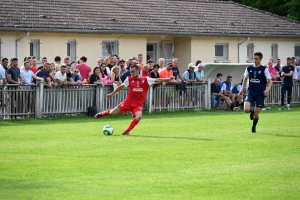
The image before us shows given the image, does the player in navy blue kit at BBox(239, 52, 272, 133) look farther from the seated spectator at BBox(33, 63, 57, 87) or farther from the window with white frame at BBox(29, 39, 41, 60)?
the window with white frame at BBox(29, 39, 41, 60)

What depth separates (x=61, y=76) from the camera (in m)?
28.0

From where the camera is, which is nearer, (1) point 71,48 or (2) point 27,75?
(2) point 27,75

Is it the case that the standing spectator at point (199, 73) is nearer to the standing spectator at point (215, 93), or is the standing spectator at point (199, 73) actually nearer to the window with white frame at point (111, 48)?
the standing spectator at point (215, 93)

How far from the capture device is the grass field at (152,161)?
11672mm

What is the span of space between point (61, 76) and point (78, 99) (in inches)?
43.1

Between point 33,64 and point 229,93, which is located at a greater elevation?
point 33,64

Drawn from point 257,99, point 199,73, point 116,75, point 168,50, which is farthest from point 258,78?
point 168,50

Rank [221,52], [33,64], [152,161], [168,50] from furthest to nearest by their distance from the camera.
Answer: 1. [221,52]
2. [168,50]
3. [33,64]
4. [152,161]

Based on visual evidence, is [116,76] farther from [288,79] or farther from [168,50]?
[168,50]

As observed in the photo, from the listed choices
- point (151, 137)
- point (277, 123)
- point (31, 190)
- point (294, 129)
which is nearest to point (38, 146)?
point (151, 137)

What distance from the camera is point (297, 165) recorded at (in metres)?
14.4

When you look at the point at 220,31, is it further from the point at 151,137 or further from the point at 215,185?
the point at 215,185

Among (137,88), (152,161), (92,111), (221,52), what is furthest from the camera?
(221,52)

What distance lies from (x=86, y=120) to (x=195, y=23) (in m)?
18.9
